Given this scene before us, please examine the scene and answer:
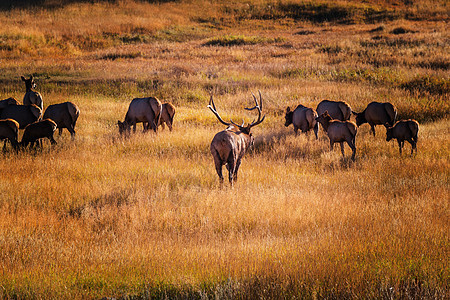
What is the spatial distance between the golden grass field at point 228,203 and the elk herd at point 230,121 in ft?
1.66

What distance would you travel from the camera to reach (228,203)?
8070 mm

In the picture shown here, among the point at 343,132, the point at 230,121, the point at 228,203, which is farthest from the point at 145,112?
the point at 228,203

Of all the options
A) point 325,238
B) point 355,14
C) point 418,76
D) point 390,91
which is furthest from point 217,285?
point 355,14

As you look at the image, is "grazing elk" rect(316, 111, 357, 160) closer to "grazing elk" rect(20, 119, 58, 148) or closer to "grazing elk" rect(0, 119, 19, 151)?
"grazing elk" rect(20, 119, 58, 148)

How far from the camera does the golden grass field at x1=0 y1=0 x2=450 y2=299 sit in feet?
16.4

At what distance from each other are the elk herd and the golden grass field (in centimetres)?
50

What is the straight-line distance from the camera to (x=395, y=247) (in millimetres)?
5707

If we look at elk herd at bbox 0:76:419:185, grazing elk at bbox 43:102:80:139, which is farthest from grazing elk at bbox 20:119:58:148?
grazing elk at bbox 43:102:80:139

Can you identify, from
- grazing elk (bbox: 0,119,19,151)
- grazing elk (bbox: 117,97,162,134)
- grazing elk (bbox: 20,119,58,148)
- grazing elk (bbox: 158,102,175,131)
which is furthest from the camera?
grazing elk (bbox: 158,102,175,131)

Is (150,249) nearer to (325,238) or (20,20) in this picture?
(325,238)

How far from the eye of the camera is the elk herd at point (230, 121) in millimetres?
9656

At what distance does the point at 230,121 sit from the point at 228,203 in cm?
512

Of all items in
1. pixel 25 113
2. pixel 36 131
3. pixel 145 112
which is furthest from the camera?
pixel 145 112

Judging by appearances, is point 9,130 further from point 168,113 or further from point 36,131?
point 168,113
